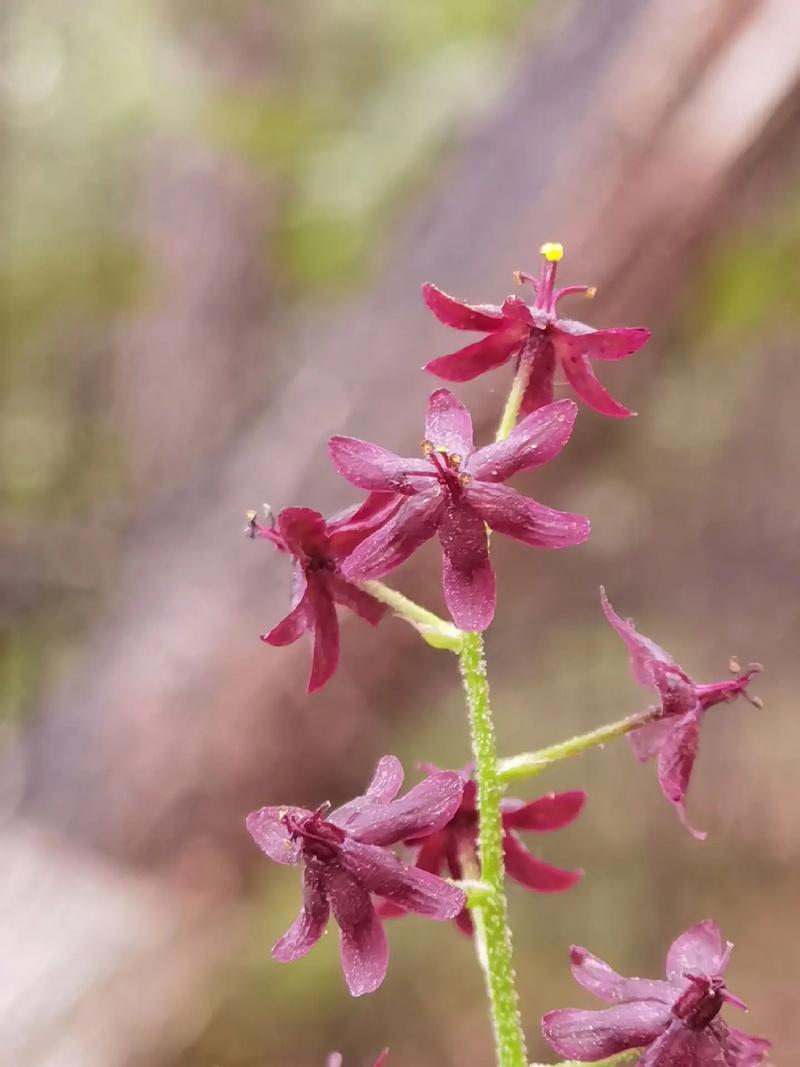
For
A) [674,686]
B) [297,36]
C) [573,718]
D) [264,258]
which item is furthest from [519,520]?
[297,36]

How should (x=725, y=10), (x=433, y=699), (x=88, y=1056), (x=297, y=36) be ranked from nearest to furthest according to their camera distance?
(x=88, y=1056), (x=725, y=10), (x=433, y=699), (x=297, y=36)

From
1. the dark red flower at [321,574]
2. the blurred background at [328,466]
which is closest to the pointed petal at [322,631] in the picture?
the dark red flower at [321,574]

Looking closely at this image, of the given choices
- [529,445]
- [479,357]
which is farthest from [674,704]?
[479,357]

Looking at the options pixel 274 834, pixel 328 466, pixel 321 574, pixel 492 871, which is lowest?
pixel 492 871

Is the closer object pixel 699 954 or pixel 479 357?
pixel 699 954

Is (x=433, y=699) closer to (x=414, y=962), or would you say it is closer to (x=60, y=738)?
(x=414, y=962)

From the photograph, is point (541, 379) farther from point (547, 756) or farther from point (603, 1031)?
point (603, 1031)

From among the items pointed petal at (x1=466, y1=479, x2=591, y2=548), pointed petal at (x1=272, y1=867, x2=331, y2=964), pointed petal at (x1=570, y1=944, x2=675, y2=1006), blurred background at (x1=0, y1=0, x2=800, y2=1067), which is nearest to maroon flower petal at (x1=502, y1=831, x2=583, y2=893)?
pointed petal at (x1=570, y1=944, x2=675, y2=1006)

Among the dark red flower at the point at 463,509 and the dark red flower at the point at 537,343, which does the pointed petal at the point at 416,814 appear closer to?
the dark red flower at the point at 463,509
